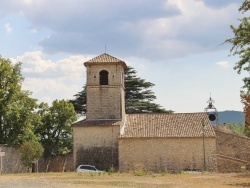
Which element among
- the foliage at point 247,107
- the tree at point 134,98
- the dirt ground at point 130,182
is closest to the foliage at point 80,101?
the tree at point 134,98

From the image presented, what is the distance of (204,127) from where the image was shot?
40.9 m

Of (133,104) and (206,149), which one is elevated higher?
(133,104)

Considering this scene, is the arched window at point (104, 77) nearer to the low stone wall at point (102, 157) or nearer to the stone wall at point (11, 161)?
the low stone wall at point (102, 157)

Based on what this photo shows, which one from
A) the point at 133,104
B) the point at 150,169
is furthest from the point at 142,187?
the point at 133,104

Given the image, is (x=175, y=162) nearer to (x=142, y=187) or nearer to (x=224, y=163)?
(x=224, y=163)

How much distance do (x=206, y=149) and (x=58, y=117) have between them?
1548 centimetres

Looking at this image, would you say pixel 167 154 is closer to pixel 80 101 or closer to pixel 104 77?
pixel 104 77

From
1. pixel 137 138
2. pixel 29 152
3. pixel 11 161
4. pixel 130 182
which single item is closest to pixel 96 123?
pixel 137 138

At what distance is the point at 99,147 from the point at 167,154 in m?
6.01

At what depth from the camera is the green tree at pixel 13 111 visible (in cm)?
4141

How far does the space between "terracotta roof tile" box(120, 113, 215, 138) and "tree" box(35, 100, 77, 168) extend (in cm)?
691

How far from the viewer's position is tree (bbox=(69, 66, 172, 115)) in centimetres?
5650

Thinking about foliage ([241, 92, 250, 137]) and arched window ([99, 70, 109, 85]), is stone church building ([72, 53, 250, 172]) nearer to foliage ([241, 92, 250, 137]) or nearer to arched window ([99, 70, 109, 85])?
arched window ([99, 70, 109, 85])

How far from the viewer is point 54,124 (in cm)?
4691
